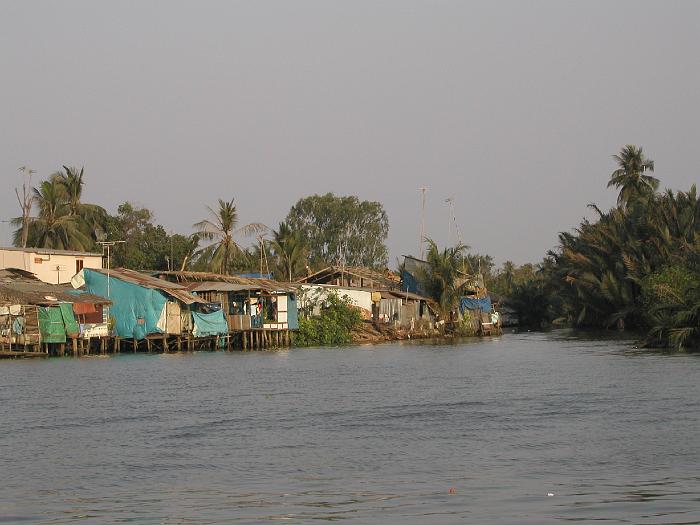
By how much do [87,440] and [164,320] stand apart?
25.3m

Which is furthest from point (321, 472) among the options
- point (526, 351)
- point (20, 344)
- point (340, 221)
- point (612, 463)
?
point (340, 221)

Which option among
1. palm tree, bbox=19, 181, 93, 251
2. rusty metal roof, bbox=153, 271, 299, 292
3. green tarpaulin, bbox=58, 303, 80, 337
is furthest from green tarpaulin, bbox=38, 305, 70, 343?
palm tree, bbox=19, 181, 93, 251

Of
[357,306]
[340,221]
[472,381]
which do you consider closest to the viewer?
[472,381]

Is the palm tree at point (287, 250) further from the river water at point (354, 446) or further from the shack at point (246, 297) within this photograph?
the river water at point (354, 446)

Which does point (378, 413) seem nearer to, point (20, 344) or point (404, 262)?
point (20, 344)

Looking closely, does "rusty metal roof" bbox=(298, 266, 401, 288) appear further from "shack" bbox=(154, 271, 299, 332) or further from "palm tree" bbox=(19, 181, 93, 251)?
"palm tree" bbox=(19, 181, 93, 251)

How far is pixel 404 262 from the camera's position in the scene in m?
61.7

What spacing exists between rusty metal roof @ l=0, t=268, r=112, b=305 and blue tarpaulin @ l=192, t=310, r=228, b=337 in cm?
437

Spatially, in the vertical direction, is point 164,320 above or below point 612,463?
above

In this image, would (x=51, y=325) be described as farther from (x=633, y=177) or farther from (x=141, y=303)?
(x=633, y=177)

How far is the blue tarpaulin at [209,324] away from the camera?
42.8m

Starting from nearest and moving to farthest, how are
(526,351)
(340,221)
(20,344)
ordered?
(20,344)
(526,351)
(340,221)

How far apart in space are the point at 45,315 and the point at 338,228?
172 ft

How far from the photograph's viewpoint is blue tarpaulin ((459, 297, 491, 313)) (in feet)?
203
